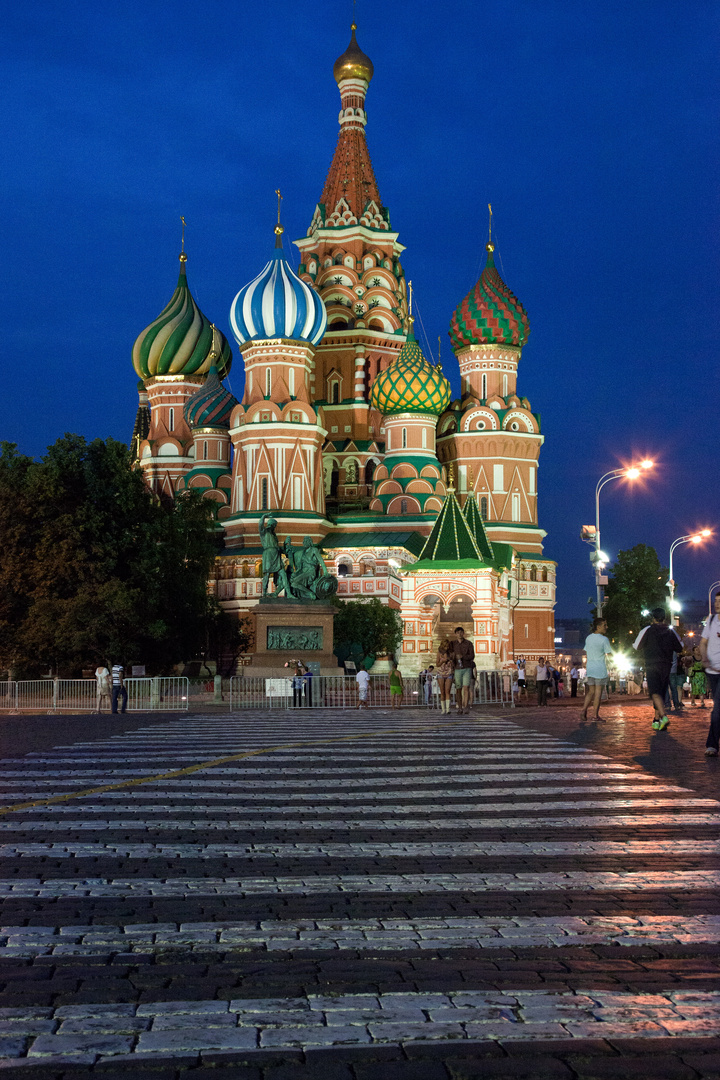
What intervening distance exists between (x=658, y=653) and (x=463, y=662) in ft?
23.7

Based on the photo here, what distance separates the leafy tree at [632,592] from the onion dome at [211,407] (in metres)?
28.7

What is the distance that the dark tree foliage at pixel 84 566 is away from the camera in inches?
1560

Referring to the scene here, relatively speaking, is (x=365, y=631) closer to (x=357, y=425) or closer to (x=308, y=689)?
(x=357, y=425)

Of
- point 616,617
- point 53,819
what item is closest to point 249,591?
point 616,617

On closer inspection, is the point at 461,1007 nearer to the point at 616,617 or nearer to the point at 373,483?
the point at 373,483

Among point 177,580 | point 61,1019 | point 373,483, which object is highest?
point 373,483

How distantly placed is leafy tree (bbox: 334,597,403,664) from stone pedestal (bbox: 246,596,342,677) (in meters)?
12.5

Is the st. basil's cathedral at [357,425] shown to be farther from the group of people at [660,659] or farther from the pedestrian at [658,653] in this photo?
the pedestrian at [658,653]

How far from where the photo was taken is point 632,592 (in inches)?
3140

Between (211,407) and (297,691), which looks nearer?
(297,691)

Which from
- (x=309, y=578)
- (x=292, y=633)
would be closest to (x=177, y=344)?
(x=309, y=578)

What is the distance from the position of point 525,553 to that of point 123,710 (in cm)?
4171

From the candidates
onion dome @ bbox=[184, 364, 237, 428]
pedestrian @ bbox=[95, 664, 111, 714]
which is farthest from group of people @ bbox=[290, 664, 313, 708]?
onion dome @ bbox=[184, 364, 237, 428]

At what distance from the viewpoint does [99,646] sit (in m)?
40.7
